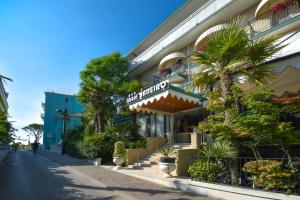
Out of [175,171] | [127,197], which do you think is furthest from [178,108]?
[127,197]

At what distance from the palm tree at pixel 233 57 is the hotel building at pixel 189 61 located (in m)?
1.14

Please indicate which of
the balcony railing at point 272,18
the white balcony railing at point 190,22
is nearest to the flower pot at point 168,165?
the balcony railing at point 272,18

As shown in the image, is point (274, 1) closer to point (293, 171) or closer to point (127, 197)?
point (293, 171)

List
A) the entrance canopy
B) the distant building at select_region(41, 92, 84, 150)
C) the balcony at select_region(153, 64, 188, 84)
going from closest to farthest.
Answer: the entrance canopy → the balcony at select_region(153, 64, 188, 84) → the distant building at select_region(41, 92, 84, 150)

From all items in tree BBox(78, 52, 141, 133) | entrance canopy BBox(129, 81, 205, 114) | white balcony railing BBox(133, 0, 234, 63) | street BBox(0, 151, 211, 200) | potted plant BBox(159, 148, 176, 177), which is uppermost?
white balcony railing BBox(133, 0, 234, 63)

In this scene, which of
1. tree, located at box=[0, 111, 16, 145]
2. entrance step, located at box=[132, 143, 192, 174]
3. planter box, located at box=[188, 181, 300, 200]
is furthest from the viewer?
tree, located at box=[0, 111, 16, 145]

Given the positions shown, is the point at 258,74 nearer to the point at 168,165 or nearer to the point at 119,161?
the point at 168,165

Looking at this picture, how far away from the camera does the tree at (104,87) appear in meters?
25.9

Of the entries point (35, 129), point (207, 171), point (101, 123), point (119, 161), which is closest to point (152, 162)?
point (119, 161)

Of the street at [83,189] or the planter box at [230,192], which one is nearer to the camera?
the planter box at [230,192]

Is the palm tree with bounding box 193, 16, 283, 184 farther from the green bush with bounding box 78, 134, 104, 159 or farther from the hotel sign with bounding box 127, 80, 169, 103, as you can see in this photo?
the green bush with bounding box 78, 134, 104, 159

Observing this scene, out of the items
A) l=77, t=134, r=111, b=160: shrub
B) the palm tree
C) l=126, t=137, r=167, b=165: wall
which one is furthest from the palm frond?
l=77, t=134, r=111, b=160: shrub

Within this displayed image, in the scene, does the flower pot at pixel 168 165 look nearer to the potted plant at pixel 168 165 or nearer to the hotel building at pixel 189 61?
the potted plant at pixel 168 165

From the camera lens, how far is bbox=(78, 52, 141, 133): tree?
25.9 metres
